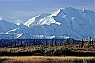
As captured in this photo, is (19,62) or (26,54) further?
(26,54)

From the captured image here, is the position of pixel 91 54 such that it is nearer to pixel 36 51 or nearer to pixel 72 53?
pixel 72 53

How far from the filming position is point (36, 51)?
58812 mm

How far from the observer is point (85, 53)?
5853cm

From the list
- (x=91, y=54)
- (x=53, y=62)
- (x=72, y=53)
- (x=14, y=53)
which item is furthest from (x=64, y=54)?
(x=53, y=62)

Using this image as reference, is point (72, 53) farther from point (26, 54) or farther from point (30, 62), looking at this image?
point (30, 62)

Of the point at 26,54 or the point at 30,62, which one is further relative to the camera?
the point at 26,54

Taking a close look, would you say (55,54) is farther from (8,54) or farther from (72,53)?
(8,54)

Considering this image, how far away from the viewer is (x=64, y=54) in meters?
57.8

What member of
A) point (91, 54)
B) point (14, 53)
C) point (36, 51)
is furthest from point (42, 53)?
point (91, 54)

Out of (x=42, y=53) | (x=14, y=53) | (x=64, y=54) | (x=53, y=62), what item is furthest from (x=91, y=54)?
(x=53, y=62)

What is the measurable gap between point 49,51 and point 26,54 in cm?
427

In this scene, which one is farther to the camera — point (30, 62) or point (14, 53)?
point (14, 53)

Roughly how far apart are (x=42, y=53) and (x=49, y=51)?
1.54m

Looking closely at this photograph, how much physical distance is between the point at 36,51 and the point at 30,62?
72.5ft
